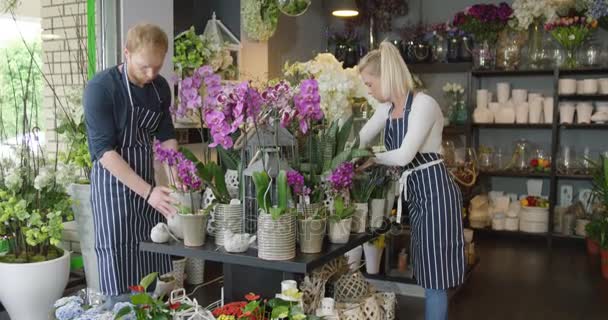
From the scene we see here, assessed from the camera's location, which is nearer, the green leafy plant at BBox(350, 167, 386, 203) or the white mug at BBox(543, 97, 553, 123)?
the green leafy plant at BBox(350, 167, 386, 203)

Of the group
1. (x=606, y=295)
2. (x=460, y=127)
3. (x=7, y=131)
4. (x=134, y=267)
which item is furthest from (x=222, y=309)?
(x=460, y=127)

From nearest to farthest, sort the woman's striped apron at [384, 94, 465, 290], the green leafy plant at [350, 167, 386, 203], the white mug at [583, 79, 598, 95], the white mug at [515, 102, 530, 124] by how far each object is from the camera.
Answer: the green leafy plant at [350, 167, 386, 203]
the woman's striped apron at [384, 94, 465, 290]
the white mug at [583, 79, 598, 95]
the white mug at [515, 102, 530, 124]

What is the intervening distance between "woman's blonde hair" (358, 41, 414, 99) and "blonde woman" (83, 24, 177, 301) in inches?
37.1

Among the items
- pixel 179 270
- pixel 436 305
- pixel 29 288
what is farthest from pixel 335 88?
pixel 179 270

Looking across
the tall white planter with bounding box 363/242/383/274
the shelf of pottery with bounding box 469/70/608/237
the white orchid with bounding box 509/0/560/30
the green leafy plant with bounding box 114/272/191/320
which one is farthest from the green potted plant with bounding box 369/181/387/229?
the white orchid with bounding box 509/0/560/30

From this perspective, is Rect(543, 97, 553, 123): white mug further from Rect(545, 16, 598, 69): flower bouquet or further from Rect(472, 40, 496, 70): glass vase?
Rect(472, 40, 496, 70): glass vase

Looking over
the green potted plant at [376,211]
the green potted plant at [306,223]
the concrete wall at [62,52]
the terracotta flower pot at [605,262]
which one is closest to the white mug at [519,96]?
the terracotta flower pot at [605,262]

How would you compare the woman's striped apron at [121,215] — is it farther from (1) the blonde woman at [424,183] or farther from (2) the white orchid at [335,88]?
(1) the blonde woman at [424,183]

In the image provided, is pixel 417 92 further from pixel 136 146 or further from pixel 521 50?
pixel 521 50

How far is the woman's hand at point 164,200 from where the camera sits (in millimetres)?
2158

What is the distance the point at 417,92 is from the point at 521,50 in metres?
3.75

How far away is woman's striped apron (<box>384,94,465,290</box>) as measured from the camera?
9.77 feet

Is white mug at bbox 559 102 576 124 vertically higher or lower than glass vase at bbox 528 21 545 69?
lower

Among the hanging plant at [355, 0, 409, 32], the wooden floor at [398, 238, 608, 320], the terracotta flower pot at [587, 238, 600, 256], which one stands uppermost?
the hanging plant at [355, 0, 409, 32]
